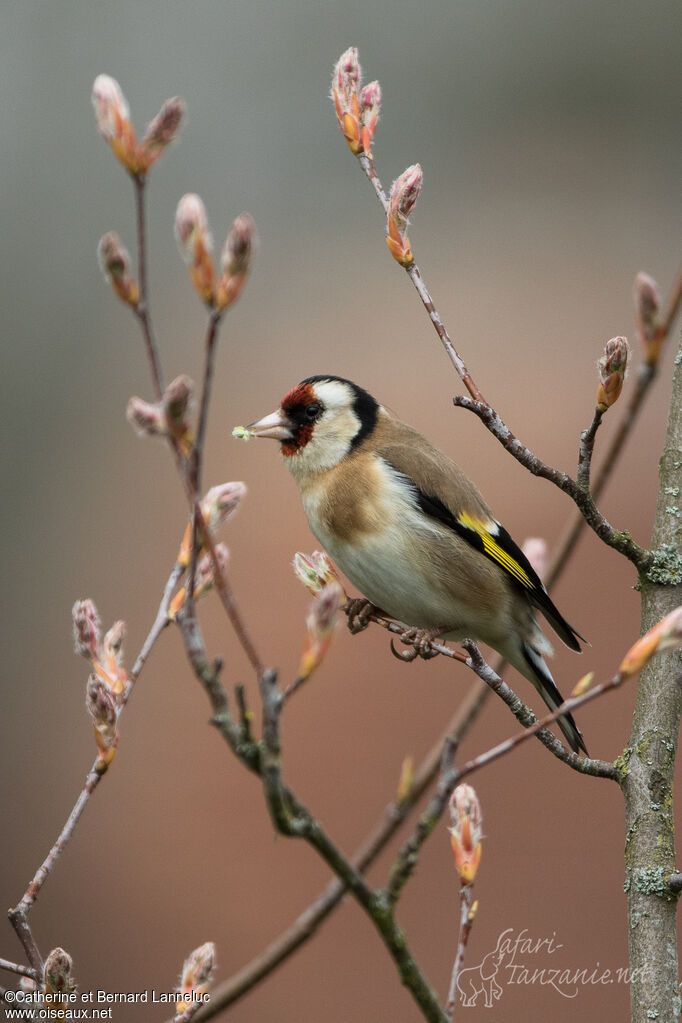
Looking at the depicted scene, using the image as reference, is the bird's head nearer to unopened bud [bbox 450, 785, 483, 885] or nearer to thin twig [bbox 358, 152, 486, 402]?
thin twig [bbox 358, 152, 486, 402]

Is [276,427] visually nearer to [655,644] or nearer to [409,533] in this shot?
[409,533]

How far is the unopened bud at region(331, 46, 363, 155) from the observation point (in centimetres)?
178

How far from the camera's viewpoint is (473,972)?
275 cm

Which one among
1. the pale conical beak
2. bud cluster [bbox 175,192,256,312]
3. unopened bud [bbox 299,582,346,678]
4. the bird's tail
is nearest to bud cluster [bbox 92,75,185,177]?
bud cluster [bbox 175,192,256,312]

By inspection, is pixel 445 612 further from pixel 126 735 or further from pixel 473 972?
pixel 126 735

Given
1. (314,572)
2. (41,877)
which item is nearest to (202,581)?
(314,572)

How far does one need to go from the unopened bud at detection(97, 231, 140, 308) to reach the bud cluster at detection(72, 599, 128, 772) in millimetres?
457

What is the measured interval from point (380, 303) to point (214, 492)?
5.21 metres

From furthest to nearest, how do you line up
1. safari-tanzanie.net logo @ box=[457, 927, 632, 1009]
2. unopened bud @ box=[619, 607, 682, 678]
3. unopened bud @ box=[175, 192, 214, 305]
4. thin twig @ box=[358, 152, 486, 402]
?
1. safari-tanzanie.net logo @ box=[457, 927, 632, 1009]
2. thin twig @ box=[358, 152, 486, 402]
3. unopened bud @ box=[619, 607, 682, 678]
4. unopened bud @ box=[175, 192, 214, 305]

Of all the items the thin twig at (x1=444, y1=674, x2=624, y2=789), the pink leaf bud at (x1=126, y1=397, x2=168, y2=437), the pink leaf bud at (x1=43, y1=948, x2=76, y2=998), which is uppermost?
the pink leaf bud at (x1=126, y1=397, x2=168, y2=437)

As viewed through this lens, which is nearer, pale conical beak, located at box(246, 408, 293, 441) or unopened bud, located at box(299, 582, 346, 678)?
unopened bud, located at box(299, 582, 346, 678)

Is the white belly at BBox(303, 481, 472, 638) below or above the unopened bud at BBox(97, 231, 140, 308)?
above

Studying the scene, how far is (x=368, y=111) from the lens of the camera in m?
1.83

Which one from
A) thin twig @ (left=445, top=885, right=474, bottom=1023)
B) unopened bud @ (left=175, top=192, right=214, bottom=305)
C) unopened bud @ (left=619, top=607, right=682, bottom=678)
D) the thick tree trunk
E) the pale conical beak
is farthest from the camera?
the pale conical beak
